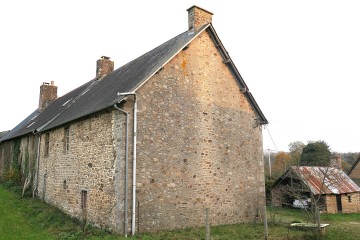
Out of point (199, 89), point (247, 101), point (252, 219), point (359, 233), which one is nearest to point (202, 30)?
point (199, 89)

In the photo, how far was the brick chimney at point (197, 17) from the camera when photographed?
15789 millimetres

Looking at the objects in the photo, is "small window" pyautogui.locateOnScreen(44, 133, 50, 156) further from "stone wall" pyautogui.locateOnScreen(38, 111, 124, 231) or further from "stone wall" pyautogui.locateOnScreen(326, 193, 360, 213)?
"stone wall" pyautogui.locateOnScreen(326, 193, 360, 213)

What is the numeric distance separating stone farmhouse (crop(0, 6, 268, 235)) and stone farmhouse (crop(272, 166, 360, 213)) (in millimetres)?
8009

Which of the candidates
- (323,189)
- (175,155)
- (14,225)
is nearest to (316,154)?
(323,189)

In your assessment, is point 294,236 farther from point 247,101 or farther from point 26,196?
point 26,196

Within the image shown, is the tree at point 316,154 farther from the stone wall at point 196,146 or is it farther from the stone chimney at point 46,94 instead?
the stone chimney at point 46,94

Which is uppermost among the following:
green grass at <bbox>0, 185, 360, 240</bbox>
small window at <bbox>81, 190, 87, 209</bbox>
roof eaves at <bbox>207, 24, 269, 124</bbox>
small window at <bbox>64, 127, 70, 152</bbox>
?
roof eaves at <bbox>207, 24, 269, 124</bbox>

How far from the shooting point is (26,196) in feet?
64.1

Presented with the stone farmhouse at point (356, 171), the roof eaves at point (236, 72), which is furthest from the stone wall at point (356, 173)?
the roof eaves at point (236, 72)

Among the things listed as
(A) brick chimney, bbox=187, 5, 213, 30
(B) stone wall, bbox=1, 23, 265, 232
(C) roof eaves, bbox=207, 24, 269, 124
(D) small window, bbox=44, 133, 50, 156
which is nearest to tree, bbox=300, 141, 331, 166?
(C) roof eaves, bbox=207, 24, 269, 124

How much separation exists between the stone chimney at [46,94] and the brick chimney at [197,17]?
19060 mm

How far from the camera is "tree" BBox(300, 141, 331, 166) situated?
3630 centimetres

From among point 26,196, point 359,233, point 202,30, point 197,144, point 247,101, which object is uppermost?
point 202,30

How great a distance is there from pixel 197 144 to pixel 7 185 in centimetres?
1579
